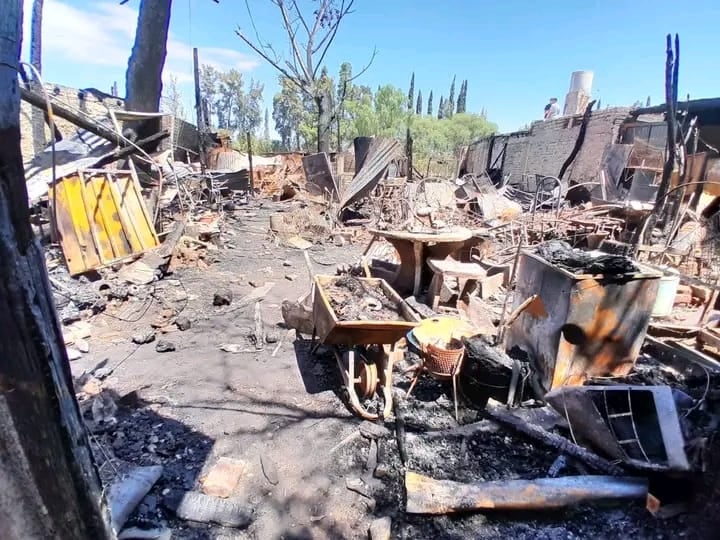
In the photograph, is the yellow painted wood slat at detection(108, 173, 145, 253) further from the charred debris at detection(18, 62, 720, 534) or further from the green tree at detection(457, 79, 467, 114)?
the green tree at detection(457, 79, 467, 114)

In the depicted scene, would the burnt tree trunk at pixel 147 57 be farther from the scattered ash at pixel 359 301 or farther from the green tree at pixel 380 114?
the green tree at pixel 380 114

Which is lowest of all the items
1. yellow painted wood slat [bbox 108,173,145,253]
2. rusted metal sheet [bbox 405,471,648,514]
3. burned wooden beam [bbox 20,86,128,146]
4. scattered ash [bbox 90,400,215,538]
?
scattered ash [bbox 90,400,215,538]

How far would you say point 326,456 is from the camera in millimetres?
3367

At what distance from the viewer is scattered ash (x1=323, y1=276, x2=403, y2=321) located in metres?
4.45

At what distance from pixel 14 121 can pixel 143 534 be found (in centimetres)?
244

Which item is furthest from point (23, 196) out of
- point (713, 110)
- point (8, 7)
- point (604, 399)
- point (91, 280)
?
point (713, 110)

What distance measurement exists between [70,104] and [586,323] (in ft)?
44.6

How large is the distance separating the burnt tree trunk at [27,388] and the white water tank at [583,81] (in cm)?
2340

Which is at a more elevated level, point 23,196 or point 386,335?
point 23,196

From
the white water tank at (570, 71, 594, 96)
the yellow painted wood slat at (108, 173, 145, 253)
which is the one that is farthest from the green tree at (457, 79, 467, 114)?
the yellow painted wood slat at (108, 173, 145, 253)

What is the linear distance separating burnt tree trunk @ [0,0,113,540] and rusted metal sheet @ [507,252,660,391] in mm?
3875

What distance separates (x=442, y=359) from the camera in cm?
390

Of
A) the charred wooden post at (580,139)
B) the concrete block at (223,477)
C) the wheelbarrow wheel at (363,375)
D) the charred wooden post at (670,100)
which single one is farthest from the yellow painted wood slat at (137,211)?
the charred wooden post at (580,139)

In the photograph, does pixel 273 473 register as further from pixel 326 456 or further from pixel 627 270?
pixel 627 270
